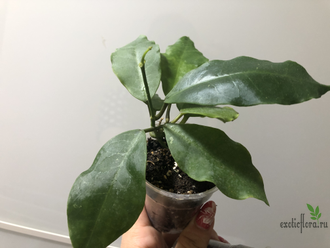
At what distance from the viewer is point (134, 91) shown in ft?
2.05

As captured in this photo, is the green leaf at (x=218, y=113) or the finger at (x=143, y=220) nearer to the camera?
the green leaf at (x=218, y=113)

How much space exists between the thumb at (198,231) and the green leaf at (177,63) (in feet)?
1.44

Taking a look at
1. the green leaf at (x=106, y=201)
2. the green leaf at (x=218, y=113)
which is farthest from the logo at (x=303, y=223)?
the green leaf at (x=106, y=201)

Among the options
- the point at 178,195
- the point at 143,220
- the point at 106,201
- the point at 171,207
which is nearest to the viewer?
the point at 106,201

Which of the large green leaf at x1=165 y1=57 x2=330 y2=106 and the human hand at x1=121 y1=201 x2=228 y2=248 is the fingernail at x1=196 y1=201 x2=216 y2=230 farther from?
the large green leaf at x1=165 y1=57 x2=330 y2=106

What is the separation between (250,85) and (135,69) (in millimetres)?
333

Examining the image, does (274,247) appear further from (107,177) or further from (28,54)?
(28,54)

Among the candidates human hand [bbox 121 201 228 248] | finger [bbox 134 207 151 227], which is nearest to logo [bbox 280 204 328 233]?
human hand [bbox 121 201 228 248]

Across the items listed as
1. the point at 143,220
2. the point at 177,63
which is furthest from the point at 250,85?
the point at 143,220

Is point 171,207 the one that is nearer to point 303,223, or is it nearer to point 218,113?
point 218,113

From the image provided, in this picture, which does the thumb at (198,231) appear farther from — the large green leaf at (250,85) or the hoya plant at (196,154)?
the large green leaf at (250,85)

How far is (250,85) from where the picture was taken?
47cm

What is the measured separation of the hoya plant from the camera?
0.44m

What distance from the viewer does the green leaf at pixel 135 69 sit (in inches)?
24.8
